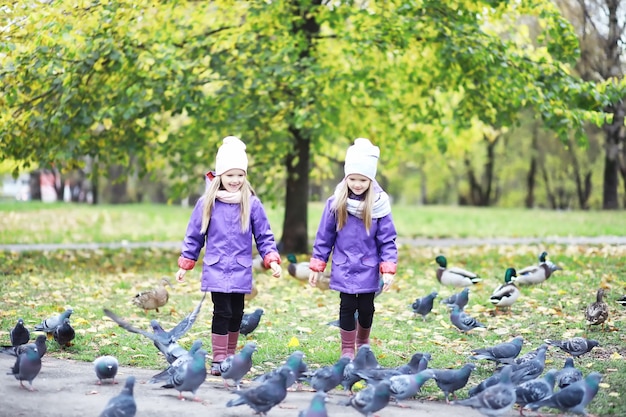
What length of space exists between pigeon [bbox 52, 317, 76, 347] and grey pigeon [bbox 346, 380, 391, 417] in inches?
123

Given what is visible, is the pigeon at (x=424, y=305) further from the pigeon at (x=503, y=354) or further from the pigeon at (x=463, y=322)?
the pigeon at (x=503, y=354)

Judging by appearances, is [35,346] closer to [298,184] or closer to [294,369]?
[294,369]

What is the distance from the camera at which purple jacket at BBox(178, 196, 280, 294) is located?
6301 mm

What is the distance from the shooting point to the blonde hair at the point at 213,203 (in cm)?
636

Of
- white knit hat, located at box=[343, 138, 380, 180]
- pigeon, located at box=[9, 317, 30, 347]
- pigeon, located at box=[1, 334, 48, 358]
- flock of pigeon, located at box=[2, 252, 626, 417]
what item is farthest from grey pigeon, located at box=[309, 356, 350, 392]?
pigeon, located at box=[9, 317, 30, 347]

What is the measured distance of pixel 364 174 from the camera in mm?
6445

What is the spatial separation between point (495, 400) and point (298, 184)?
1025 centimetres

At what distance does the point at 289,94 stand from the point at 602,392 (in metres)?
8.07

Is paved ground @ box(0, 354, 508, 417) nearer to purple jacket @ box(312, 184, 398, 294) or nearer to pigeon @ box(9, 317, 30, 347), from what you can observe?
pigeon @ box(9, 317, 30, 347)

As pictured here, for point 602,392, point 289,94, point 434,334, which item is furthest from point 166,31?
point 602,392

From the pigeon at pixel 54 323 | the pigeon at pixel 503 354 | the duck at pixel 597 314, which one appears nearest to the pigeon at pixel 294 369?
the pigeon at pixel 503 354

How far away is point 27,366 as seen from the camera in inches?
208

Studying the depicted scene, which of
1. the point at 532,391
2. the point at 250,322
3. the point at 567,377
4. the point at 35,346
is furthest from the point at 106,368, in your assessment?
the point at 567,377

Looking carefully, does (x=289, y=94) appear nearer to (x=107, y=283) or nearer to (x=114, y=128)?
(x=114, y=128)
